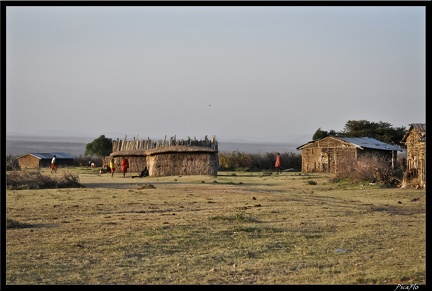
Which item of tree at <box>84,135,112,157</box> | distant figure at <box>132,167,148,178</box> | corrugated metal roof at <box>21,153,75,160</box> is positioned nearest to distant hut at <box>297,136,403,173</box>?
tree at <box>84,135,112,157</box>

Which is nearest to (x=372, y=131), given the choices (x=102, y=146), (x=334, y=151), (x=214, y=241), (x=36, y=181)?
(x=334, y=151)

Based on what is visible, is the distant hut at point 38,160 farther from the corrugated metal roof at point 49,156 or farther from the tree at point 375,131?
the tree at point 375,131

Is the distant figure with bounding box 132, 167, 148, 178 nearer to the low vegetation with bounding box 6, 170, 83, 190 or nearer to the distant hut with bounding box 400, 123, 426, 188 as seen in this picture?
the low vegetation with bounding box 6, 170, 83, 190

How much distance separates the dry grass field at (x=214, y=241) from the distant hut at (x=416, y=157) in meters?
4.70

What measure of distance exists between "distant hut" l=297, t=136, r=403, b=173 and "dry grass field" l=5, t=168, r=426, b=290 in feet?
71.1

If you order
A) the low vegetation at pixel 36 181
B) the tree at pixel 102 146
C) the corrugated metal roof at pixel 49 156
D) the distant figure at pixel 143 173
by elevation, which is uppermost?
the tree at pixel 102 146

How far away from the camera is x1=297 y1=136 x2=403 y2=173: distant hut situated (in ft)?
132

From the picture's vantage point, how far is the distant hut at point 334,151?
40281 millimetres

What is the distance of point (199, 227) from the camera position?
12.9 m

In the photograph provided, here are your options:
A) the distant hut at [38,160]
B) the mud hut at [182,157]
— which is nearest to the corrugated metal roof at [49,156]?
the distant hut at [38,160]

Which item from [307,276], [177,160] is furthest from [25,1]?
[177,160]
